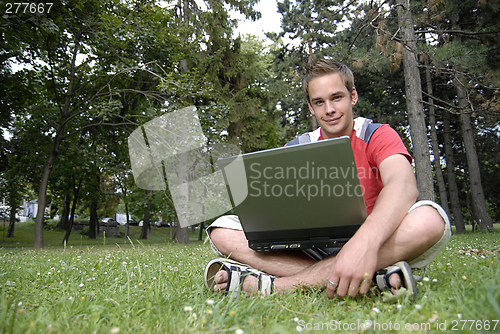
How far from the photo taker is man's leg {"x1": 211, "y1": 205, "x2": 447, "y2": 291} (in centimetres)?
178

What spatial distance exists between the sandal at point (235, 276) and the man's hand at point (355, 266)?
506mm

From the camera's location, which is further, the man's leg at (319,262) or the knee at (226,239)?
the knee at (226,239)

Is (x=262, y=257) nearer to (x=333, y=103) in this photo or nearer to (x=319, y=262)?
(x=319, y=262)

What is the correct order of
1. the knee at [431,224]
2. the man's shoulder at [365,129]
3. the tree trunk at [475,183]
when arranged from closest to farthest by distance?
the knee at [431,224]
the man's shoulder at [365,129]
the tree trunk at [475,183]

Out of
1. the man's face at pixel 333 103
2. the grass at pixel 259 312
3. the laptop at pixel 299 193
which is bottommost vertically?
the grass at pixel 259 312

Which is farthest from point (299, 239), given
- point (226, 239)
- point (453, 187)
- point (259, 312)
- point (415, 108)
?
point (453, 187)

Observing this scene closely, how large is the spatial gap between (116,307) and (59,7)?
11846 mm

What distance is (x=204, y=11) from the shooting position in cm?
1614

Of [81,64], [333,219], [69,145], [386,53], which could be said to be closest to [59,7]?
[81,64]

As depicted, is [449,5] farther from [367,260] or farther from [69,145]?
[69,145]

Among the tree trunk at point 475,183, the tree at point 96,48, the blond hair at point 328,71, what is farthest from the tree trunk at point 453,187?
the blond hair at point 328,71

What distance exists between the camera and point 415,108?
8188mm

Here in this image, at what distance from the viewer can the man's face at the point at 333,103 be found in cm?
239

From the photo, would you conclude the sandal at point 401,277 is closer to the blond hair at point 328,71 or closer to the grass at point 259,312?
the grass at point 259,312
